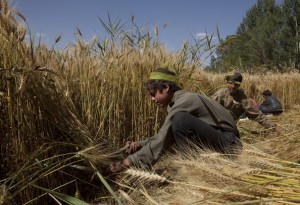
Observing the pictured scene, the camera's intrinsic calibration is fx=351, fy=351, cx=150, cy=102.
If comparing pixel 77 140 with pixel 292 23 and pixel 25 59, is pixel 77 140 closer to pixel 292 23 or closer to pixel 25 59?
pixel 25 59

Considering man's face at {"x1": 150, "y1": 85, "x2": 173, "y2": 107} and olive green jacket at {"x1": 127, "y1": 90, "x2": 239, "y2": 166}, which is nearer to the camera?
olive green jacket at {"x1": 127, "y1": 90, "x2": 239, "y2": 166}

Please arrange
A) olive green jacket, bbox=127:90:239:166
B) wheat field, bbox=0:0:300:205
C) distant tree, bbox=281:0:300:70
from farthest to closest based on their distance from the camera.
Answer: distant tree, bbox=281:0:300:70 → olive green jacket, bbox=127:90:239:166 → wheat field, bbox=0:0:300:205

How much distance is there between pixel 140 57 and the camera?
2881 mm

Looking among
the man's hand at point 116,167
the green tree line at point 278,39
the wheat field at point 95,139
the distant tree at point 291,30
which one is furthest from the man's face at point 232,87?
the distant tree at point 291,30

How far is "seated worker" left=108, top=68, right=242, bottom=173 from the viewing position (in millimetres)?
2463

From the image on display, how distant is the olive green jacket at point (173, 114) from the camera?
7.45 ft

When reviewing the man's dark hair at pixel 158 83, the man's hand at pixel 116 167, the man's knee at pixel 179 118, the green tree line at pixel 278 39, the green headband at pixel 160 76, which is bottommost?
the man's hand at pixel 116 167

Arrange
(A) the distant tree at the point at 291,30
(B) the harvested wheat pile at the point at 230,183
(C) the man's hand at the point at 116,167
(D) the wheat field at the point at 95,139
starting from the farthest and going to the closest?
(A) the distant tree at the point at 291,30 < (C) the man's hand at the point at 116,167 < (D) the wheat field at the point at 95,139 < (B) the harvested wheat pile at the point at 230,183

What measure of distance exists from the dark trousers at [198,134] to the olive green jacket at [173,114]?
55 mm

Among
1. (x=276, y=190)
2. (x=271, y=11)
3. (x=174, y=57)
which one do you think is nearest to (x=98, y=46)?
(x=174, y=57)

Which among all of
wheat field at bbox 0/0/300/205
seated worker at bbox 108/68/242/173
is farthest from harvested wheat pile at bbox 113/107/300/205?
seated worker at bbox 108/68/242/173

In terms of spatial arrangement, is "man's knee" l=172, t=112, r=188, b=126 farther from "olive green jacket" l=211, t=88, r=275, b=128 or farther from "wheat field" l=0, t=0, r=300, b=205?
"olive green jacket" l=211, t=88, r=275, b=128

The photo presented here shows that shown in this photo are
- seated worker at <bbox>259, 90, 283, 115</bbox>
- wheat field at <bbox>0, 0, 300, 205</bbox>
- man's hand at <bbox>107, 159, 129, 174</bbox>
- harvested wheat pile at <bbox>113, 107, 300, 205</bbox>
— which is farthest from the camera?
seated worker at <bbox>259, 90, 283, 115</bbox>

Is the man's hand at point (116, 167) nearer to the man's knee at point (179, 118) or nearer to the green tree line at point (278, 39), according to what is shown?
the man's knee at point (179, 118)
